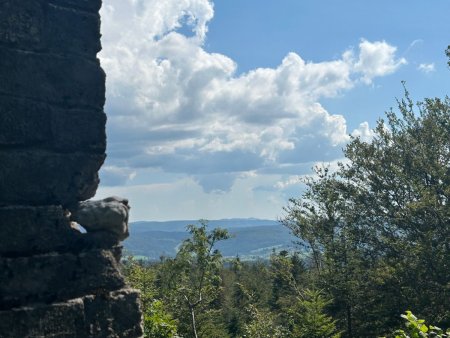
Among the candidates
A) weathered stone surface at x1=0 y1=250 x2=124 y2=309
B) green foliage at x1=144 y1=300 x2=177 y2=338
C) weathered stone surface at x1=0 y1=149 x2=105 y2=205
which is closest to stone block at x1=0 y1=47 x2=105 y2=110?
weathered stone surface at x1=0 y1=149 x2=105 y2=205

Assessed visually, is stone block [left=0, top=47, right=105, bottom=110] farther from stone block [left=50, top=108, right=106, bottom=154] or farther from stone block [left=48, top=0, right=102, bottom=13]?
stone block [left=48, top=0, right=102, bottom=13]

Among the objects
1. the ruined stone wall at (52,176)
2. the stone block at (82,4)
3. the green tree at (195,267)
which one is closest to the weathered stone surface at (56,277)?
the ruined stone wall at (52,176)

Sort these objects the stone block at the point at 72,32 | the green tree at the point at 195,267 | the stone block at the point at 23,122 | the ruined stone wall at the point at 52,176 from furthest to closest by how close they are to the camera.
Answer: the green tree at the point at 195,267 → the stone block at the point at 72,32 → the stone block at the point at 23,122 → the ruined stone wall at the point at 52,176

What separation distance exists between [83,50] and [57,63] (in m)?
0.23

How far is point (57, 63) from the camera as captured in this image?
3.40m

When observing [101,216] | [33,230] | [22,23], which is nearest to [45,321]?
[33,230]

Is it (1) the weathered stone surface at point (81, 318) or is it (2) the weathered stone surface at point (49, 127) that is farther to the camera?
(2) the weathered stone surface at point (49, 127)

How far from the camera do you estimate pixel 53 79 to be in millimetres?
3369

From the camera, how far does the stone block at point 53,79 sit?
3.22 m

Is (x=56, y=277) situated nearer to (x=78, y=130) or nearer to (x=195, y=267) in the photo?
(x=78, y=130)

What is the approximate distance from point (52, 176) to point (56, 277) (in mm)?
660

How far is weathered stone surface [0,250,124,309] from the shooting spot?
3000mm

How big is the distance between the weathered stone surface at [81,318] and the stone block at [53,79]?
4.35ft

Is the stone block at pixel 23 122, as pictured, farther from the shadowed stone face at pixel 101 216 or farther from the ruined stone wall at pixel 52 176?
the shadowed stone face at pixel 101 216
